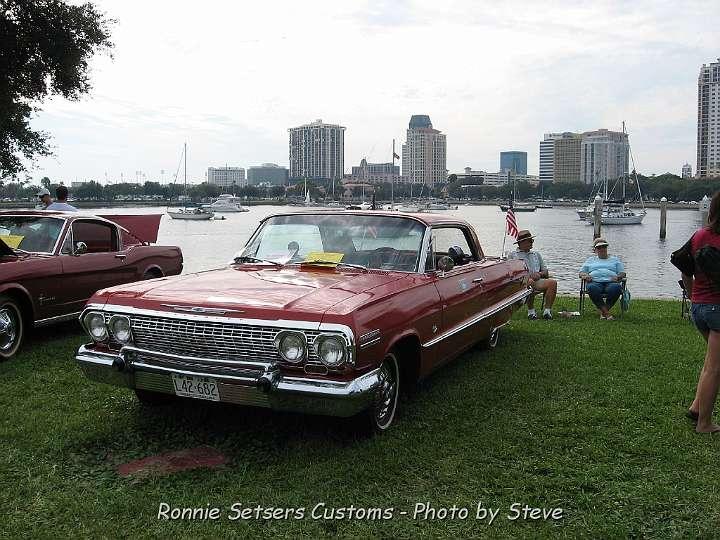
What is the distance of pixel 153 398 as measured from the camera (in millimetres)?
5668

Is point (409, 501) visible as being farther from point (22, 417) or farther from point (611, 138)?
point (611, 138)

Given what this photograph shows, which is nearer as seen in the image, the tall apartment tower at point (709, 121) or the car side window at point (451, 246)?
the car side window at point (451, 246)

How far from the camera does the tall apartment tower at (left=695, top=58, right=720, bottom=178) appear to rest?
131000 mm

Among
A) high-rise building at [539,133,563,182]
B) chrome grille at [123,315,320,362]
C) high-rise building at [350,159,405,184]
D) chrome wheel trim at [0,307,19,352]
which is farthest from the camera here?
high-rise building at [539,133,563,182]

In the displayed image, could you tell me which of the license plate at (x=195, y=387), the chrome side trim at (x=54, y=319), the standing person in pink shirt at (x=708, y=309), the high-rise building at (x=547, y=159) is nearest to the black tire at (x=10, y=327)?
the chrome side trim at (x=54, y=319)

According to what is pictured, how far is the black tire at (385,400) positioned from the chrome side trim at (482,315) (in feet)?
1.40

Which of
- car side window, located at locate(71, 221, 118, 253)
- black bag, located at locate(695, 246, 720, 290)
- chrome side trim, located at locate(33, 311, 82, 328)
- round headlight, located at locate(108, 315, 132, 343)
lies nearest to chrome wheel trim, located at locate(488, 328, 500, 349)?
black bag, located at locate(695, 246, 720, 290)

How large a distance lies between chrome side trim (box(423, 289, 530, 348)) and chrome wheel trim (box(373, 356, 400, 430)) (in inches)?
16.8

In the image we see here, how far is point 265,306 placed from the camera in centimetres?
448

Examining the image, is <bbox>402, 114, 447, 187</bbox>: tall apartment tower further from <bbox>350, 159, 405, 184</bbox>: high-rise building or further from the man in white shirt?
the man in white shirt

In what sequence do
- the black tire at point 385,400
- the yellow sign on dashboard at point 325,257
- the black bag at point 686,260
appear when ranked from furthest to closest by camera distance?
the yellow sign on dashboard at point 325,257
the black bag at point 686,260
the black tire at point 385,400

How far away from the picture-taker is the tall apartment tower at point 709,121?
131 m

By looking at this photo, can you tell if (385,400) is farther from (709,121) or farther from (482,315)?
(709,121)

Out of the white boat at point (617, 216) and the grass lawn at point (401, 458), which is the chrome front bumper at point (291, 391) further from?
the white boat at point (617, 216)
